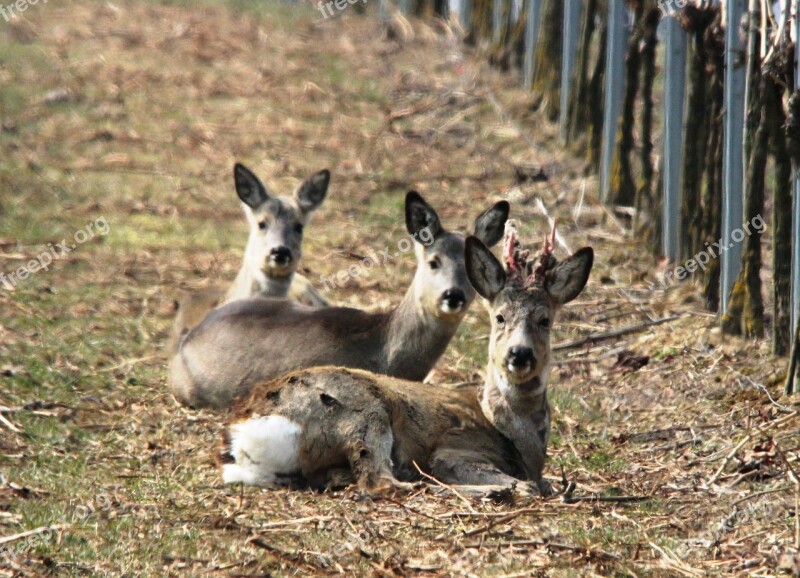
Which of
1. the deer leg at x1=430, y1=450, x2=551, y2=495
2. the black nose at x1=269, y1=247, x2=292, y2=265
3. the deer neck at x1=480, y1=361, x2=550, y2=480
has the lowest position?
the deer leg at x1=430, y1=450, x2=551, y2=495

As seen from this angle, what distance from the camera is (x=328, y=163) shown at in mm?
15094

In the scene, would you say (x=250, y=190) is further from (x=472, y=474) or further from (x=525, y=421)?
(x=472, y=474)

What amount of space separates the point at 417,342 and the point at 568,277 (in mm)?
1807

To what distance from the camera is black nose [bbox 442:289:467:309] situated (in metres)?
8.58

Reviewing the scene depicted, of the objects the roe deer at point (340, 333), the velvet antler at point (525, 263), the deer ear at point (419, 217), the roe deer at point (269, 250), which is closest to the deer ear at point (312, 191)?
the roe deer at point (269, 250)

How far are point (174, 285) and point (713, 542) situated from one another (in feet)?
22.6

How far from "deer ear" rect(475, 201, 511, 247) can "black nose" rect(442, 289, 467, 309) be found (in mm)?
482

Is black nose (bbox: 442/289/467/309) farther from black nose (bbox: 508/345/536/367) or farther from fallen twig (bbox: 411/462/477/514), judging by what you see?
fallen twig (bbox: 411/462/477/514)

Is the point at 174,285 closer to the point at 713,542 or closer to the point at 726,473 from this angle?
the point at 726,473

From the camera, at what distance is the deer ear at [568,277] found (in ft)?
23.4

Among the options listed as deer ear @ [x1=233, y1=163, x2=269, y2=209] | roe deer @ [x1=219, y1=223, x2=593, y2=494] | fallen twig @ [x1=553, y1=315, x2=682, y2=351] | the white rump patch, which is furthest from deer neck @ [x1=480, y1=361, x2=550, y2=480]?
deer ear @ [x1=233, y1=163, x2=269, y2=209]

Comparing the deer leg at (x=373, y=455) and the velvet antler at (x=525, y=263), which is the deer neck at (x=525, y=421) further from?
the deer leg at (x=373, y=455)

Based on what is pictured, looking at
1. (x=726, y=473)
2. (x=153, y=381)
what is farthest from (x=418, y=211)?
(x=726, y=473)

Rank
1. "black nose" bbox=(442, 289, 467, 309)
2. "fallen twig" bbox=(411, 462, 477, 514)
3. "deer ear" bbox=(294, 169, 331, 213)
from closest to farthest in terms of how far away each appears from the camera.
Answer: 1. "fallen twig" bbox=(411, 462, 477, 514)
2. "black nose" bbox=(442, 289, 467, 309)
3. "deer ear" bbox=(294, 169, 331, 213)
